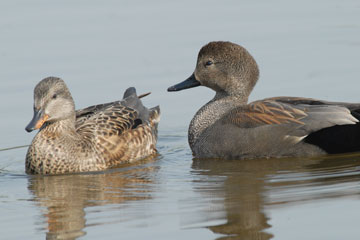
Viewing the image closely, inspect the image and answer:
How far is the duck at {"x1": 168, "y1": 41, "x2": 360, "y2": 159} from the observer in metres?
10.1

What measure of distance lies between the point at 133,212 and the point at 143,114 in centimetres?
Result: 374

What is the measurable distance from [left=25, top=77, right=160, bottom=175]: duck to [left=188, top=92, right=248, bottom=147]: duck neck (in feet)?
2.07

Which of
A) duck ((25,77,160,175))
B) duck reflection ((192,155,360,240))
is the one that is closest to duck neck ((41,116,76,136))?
duck ((25,77,160,175))

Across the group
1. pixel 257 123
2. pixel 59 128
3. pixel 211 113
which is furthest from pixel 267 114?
pixel 59 128

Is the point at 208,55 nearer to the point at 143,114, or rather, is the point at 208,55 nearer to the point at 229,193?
the point at 143,114

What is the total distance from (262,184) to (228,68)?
251 centimetres

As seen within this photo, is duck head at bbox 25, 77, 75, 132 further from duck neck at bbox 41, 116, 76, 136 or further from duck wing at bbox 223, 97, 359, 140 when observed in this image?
duck wing at bbox 223, 97, 359, 140

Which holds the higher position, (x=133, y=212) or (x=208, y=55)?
(x=208, y=55)

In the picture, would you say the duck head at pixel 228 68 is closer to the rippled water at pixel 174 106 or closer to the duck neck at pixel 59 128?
the rippled water at pixel 174 106

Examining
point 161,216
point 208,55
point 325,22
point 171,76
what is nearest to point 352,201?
point 161,216

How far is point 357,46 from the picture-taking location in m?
14.3

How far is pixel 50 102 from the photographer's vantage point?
10.0m

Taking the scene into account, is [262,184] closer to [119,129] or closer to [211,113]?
[211,113]

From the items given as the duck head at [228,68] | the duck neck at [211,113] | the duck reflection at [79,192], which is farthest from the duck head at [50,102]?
the duck head at [228,68]
